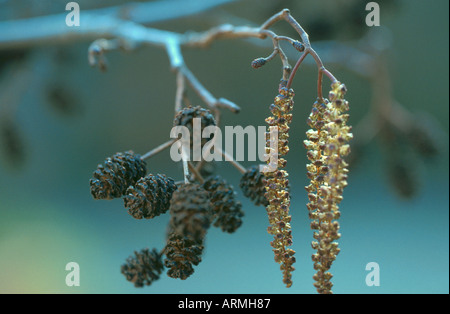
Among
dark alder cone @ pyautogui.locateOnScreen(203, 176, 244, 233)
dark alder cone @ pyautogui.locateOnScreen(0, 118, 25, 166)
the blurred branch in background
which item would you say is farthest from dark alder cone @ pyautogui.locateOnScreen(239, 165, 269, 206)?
dark alder cone @ pyautogui.locateOnScreen(0, 118, 25, 166)

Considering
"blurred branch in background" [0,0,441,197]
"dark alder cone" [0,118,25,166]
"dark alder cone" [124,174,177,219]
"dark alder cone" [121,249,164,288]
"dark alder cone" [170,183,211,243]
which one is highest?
"blurred branch in background" [0,0,441,197]

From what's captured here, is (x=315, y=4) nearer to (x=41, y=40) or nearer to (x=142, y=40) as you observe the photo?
(x=142, y=40)

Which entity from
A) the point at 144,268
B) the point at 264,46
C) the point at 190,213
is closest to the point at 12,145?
the point at 264,46

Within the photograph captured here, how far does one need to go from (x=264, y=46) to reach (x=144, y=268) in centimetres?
83

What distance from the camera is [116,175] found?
20.4 inches

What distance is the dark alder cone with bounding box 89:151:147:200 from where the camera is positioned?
51 centimetres

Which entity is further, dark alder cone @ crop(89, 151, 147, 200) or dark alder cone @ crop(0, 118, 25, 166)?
dark alder cone @ crop(0, 118, 25, 166)

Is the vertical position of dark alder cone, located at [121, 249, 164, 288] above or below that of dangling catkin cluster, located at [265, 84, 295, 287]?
below

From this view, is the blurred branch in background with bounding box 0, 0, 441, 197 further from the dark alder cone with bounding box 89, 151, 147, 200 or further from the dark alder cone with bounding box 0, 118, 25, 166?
the dark alder cone with bounding box 89, 151, 147, 200

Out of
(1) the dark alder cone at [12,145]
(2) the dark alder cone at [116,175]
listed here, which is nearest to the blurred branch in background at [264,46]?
(1) the dark alder cone at [12,145]

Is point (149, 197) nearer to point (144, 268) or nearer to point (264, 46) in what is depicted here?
point (144, 268)

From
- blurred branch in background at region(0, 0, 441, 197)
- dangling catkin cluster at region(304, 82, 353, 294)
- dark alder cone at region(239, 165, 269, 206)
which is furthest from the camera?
blurred branch in background at region(0, 0, 441, 197)

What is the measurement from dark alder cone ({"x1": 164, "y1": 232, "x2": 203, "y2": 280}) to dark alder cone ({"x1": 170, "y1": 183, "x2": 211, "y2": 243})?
0.22 ft

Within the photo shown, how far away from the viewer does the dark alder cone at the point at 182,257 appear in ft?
1.66
